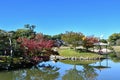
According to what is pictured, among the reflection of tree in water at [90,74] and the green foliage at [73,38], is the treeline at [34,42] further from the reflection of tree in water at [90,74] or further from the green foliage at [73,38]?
the reflection of tree in water at [90,74]

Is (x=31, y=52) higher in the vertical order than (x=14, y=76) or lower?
higher

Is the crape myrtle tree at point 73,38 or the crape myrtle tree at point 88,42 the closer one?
the crape myrtle tree at point 73,38

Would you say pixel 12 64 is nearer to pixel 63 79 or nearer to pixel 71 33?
pixel 63 79

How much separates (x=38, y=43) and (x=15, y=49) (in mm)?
5521

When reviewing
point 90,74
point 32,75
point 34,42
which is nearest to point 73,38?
point 34,42

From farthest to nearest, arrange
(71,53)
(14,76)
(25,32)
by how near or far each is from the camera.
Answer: (25,32) < (71,53) < (14,76)

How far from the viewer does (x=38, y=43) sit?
26.4m

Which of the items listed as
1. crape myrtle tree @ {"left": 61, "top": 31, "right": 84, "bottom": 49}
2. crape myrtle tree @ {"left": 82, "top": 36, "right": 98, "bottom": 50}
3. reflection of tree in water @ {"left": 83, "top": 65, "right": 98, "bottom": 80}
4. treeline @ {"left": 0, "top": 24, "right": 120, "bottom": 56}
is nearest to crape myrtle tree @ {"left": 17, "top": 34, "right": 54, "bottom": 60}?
treeline @ {"left": 0, "top": 24, "right": 120, "bottom": 56}

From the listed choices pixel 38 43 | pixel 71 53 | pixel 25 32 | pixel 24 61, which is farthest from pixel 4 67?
pixel 25 32

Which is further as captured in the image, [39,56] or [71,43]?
[71,43]

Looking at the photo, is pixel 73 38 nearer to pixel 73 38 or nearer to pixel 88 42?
pixel 73 38

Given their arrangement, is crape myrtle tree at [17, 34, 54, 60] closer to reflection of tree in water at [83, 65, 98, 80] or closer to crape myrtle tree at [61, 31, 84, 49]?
reflection of tree in water at [83, 65, 98, 80]

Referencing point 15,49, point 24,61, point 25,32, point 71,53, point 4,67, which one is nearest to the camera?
point 4,67

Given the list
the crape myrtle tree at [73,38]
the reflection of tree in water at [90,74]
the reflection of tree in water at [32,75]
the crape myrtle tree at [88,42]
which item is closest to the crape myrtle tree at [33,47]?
the reflection of tree in water at [32,75]
